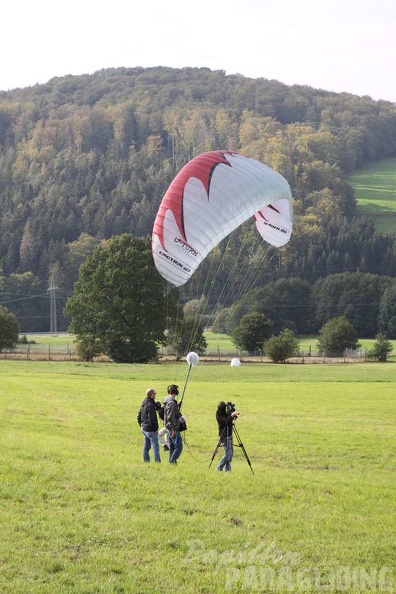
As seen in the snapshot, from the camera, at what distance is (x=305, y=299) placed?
13112 cm

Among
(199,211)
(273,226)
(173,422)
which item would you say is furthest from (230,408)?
(273,226)

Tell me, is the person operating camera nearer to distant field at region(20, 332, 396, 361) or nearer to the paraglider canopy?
the paraglider canopy

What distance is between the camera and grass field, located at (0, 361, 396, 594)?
10867 millimetres

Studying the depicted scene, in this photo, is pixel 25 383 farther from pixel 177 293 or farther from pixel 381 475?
pixel 177 293

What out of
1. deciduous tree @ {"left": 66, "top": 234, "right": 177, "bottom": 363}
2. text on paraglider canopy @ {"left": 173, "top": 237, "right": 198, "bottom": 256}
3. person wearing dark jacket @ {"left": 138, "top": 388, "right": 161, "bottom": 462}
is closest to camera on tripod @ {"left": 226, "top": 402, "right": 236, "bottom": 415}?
person wearing dark jacket @ {"left": 138, "top": 388, "right": 161, "bottom": 462}

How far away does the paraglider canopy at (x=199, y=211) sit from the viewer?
22.7 m

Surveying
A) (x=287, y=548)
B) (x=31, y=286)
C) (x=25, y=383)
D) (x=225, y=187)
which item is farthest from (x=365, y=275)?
(x=287, y=548)

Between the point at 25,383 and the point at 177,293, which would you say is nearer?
the point at 25,383

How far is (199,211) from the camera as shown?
22688 millimetres

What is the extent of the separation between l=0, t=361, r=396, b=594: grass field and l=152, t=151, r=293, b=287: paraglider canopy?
16.9ft

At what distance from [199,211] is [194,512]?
10825 millimetres

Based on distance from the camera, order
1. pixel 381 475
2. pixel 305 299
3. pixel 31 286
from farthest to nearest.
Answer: pixel 31 286 → pixel 305 299 → pixel 381 475

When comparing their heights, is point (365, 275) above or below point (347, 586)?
above

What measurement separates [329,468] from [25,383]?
81.3 feet
